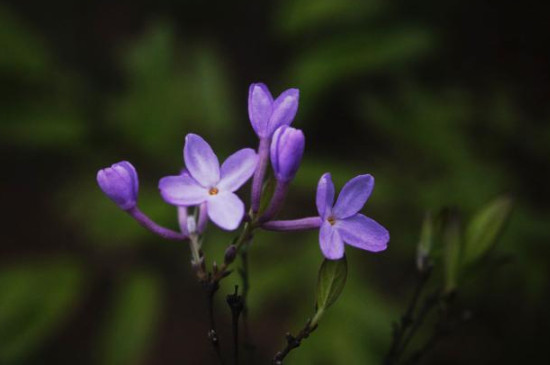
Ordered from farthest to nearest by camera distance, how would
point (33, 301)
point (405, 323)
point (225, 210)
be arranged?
point (33, 301) < point (405, 323) < point (225, 210)

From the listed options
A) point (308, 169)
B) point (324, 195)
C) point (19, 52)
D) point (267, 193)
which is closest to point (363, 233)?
point (324, 195)

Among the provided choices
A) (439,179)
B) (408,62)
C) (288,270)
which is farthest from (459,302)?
(408,62)

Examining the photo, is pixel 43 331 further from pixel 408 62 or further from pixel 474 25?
pixel 474 25

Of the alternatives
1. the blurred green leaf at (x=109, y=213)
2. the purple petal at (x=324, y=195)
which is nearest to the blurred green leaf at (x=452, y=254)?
the purple petal at (x=324, y=195)

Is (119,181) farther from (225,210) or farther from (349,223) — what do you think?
(349,223)

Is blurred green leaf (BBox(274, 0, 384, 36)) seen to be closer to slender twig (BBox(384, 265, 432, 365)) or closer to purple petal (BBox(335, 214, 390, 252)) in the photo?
slender twig (BBox(384, 265, 432, 365))
